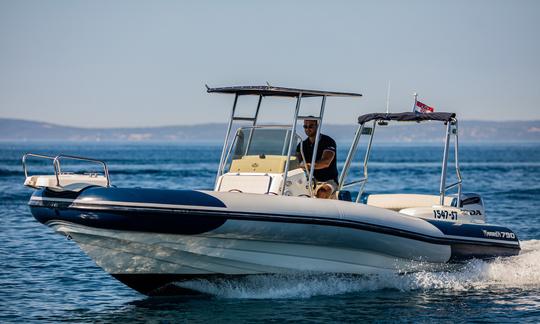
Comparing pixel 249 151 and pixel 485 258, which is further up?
pixel 249 151

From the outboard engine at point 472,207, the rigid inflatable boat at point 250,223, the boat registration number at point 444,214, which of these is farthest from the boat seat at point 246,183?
the outboard engine at point 472,207

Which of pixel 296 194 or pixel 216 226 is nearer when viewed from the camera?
pixel 216 226

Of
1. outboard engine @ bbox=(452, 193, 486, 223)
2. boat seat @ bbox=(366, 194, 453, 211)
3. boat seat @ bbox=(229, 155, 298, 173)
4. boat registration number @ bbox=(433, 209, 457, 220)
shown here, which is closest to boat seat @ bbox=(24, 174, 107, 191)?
boat seat @ bbox=(229, 155, 298, 173)

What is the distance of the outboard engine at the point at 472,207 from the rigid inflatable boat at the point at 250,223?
371 mm

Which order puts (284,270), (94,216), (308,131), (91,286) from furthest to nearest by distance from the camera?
1. (91,286)
2. (308,131)
3. (284,270)
4. (94,216)

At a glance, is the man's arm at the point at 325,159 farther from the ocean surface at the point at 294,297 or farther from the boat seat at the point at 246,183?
the ocean surface at the point at 294,297

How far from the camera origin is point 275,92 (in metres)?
10.9

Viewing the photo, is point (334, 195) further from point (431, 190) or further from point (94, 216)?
point (431, 190)

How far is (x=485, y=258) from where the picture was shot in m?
11.8

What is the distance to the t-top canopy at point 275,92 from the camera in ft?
34.3

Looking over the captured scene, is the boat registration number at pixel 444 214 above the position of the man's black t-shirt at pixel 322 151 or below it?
below

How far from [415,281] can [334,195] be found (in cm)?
154

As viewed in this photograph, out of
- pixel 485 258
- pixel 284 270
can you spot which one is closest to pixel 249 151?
pixel 284 270

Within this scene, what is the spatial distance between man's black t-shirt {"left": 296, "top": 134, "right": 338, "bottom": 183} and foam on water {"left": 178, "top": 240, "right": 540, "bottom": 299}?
140cm
